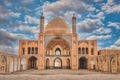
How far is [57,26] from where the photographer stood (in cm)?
4634

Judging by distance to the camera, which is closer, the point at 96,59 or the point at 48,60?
the point at 96,59

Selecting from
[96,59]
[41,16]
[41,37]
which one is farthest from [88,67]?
[41,16]

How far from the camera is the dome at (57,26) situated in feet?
150

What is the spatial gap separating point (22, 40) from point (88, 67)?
1482 centimetres

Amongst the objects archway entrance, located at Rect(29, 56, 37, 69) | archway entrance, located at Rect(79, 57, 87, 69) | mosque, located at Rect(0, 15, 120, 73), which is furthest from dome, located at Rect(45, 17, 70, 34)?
archway entrance, located at Rect(79, 57, 87, 69)

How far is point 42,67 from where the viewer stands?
4019 cm

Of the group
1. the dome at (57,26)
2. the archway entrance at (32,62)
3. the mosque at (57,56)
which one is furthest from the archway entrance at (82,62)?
the archway entrance at (32,62)

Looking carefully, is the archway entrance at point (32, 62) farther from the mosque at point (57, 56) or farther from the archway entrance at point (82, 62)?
the archway entrance at point (82, 62)

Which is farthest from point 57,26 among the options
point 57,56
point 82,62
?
point 82,62

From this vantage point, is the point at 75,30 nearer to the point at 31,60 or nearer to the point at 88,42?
the point at 88,42

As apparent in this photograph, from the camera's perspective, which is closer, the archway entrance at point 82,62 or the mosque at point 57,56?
the mosque at point 57,56

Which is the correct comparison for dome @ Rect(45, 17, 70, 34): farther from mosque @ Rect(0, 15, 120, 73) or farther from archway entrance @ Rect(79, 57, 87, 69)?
archway entrance @ Rect(79, 57, 87, 69)

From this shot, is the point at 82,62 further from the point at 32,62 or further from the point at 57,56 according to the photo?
the point at 32,62

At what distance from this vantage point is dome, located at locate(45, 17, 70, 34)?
45.7 meters
